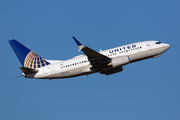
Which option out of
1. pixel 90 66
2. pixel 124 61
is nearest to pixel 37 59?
pixel 90 66

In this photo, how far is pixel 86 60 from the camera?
4684 centimetres

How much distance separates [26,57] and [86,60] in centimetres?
1126

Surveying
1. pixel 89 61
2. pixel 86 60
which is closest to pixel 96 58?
pixel 89 61

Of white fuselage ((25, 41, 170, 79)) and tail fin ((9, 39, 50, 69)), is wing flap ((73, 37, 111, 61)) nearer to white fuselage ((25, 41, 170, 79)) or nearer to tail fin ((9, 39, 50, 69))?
white fuselage ((25, 41, 170, 79))

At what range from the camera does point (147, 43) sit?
49.1m

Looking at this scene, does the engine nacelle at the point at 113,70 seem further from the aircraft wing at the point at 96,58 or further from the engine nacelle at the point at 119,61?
the engine nacelle at the point at 119,61

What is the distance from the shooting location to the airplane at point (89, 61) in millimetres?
46188

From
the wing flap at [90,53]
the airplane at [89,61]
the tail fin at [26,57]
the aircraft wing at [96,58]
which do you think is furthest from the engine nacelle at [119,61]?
the tail fin at [26,57]

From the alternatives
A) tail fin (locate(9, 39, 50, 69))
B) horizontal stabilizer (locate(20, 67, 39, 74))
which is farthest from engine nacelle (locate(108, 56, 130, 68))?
horizontal stabilizer (locate(20, 67, 39, 74))

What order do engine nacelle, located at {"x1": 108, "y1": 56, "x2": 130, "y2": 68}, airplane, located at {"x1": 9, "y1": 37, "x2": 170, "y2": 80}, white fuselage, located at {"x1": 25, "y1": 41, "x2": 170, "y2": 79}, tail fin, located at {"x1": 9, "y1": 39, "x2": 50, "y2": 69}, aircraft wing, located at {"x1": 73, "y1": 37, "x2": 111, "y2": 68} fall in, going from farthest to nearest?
tail fin, located at {"x1": 9, "y1": 39, "x2": 50, "y2": 69}
white fuselage, located at {"x1": 25, "y1": 41, "x2": 170, "y2": 79}
airplane, located at {"x1": 9, "y1": 37, "x2": 170, "y2": 80}
engine nacelle, located at {"x1": 108, "y1": 56, "x2": 130, "y2": 68}
aircraft wing, located at {"x1": 73, "y1": 37, "x2": 111, "y2": 68}

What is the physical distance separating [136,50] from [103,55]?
21.1 feet

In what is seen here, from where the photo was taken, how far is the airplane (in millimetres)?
46188

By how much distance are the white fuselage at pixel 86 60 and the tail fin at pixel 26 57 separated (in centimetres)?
219

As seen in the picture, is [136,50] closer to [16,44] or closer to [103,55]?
[103,55]
